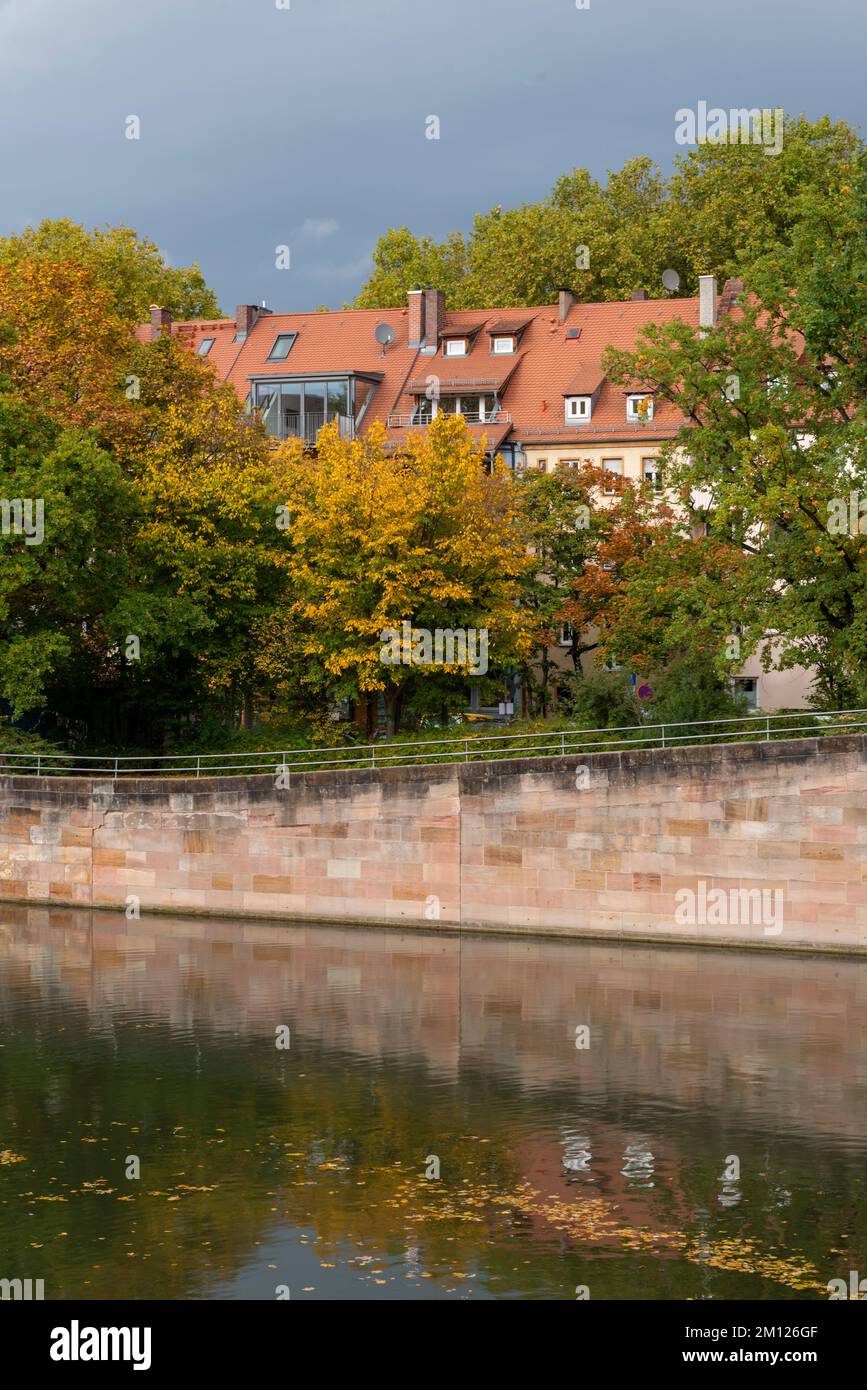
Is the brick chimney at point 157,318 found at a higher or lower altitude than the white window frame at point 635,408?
higher

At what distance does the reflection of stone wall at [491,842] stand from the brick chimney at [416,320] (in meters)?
35.7

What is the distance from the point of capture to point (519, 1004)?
103 feet

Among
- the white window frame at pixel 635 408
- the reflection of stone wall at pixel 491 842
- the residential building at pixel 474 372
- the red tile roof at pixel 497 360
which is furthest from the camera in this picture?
the red tile roof at pixel 497 360

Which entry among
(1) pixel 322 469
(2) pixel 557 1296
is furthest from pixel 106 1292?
(1) pixel 322 469

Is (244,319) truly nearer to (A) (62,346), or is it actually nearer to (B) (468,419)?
(B) (468,419)

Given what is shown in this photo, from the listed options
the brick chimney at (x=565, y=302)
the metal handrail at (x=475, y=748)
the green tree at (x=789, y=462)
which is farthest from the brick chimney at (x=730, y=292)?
the metal handrail at (x=475, y=748)

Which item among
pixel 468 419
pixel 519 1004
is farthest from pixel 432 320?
pixel 519 1004

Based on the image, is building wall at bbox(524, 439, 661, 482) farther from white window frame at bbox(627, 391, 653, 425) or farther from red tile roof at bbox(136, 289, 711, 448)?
white window frame at bbox(627, 391, 653, 425)

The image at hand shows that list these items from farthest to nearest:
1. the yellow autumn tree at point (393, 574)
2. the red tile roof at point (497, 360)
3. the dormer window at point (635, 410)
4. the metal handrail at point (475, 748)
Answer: the red tile roof at point (497, 360) < the dormer window at point (635, 410) < the yellow autumn tree at point (393, 574) < the metal handrail at point (475, 748)

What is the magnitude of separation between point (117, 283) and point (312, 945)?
38.7 meters

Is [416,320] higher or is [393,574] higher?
[416,320]

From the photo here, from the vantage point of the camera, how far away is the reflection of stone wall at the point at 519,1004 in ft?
82.3

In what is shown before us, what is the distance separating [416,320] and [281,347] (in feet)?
20.0

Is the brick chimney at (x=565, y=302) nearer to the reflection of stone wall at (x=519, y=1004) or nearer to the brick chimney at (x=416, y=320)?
the brick chimney at (x=416, y=320)
